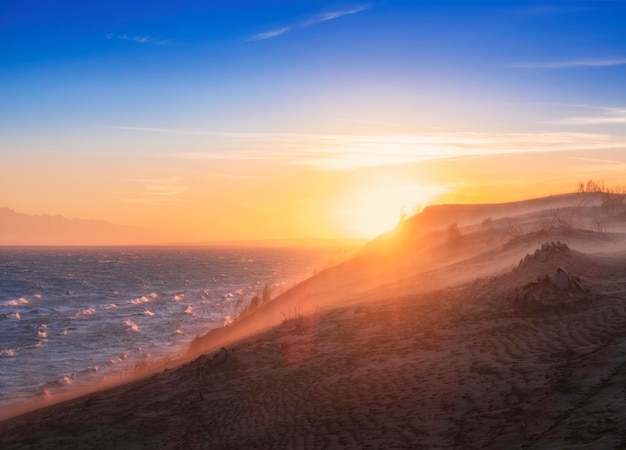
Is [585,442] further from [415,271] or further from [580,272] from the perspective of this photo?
[415,271]

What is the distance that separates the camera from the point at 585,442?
280 inches

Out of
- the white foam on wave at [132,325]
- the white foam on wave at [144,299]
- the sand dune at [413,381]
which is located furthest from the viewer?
the white foam on wave at [144,299]

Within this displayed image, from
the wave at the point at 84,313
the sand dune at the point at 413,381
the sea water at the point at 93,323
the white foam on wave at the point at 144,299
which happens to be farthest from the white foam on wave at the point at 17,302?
the sand dune at the point at 413,381

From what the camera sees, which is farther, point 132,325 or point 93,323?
point 93,323

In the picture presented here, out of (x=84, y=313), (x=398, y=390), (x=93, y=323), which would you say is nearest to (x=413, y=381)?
(x=398, y=390)

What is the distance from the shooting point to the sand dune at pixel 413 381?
9055 millimetres

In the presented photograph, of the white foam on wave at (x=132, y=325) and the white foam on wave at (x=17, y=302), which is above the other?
the white foam on wave at (x=17, y=302)

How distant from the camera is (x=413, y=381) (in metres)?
11.8

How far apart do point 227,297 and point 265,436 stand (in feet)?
165

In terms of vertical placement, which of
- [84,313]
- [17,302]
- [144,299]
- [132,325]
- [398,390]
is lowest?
[398,390]

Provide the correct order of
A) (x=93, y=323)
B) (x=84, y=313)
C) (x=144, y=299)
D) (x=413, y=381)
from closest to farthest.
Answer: (x=413, y=381)
(x=93, y=323)
(x=84, y=313)
(x=144, y=299)

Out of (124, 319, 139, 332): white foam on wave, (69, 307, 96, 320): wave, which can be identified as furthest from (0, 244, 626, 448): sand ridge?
(69, 307, 96, 320): wave

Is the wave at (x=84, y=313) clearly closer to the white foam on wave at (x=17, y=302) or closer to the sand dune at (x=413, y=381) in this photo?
the white foam on wave at (x=17, y=302)

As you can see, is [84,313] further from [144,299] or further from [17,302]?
[17,302]
